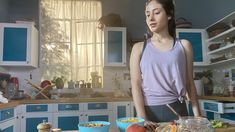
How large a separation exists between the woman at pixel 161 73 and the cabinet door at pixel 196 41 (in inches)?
120

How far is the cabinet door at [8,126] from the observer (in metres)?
2.53

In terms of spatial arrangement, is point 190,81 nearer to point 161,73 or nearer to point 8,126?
point 161,73

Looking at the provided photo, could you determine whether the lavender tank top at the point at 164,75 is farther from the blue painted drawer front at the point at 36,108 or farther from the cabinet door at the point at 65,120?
the blue painted drawer front at the point at 36,108

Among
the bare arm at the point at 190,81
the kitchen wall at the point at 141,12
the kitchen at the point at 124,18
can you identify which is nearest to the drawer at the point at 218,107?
the kitchen at the point at 124,18

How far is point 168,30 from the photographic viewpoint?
1.12 meters

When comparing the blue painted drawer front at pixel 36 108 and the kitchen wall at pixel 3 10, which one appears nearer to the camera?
the blue painted drawer front at pixel 36 108

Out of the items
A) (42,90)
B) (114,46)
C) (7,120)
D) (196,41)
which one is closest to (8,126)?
(7,120)

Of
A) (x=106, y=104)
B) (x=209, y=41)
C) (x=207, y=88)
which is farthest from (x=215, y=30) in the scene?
(x=106, y=104)

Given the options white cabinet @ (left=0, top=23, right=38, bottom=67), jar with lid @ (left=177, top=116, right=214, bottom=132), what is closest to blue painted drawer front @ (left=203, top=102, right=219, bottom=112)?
jar with lid @ (left=177, top=116, right=214, bottom=132)

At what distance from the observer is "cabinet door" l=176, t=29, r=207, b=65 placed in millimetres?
4000

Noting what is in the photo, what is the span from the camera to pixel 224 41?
3738mm

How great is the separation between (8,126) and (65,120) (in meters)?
0.77

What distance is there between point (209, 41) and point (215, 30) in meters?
0.29

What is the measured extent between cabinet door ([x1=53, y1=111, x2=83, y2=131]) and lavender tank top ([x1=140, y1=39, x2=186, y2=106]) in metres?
2.43
